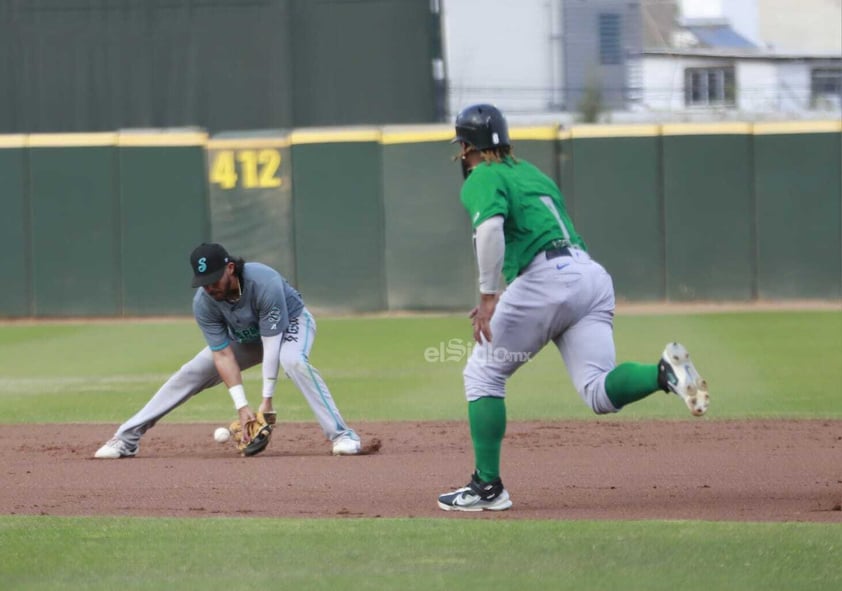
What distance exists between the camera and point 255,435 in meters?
7.86

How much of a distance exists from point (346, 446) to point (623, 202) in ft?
32.9

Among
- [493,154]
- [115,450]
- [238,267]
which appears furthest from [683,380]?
[115,450]

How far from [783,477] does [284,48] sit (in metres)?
15.3

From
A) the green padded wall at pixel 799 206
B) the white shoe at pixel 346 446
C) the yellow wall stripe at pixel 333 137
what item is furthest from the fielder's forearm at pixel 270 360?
the green padded wall at pixel 799 206

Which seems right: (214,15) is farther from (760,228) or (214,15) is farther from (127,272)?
(760,228)

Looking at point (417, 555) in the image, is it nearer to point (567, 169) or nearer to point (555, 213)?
point (555, 213)

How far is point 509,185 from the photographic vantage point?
5.74m

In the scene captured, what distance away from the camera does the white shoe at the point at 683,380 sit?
5.45 m

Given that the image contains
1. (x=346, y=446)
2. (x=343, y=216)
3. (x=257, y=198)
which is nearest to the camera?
(x=346, y=446)

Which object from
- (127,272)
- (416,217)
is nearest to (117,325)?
(127,272)

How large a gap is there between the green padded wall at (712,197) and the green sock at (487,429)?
39.0 ft

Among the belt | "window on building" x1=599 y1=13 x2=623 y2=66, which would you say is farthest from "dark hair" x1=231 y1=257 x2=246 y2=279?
"window on building" x1=599 y1=13 x2=623 y2=66

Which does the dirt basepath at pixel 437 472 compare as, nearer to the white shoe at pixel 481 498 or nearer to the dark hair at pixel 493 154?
the white shoe at pixel 481 498

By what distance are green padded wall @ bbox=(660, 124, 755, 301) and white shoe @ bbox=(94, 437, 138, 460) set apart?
10430 mm
